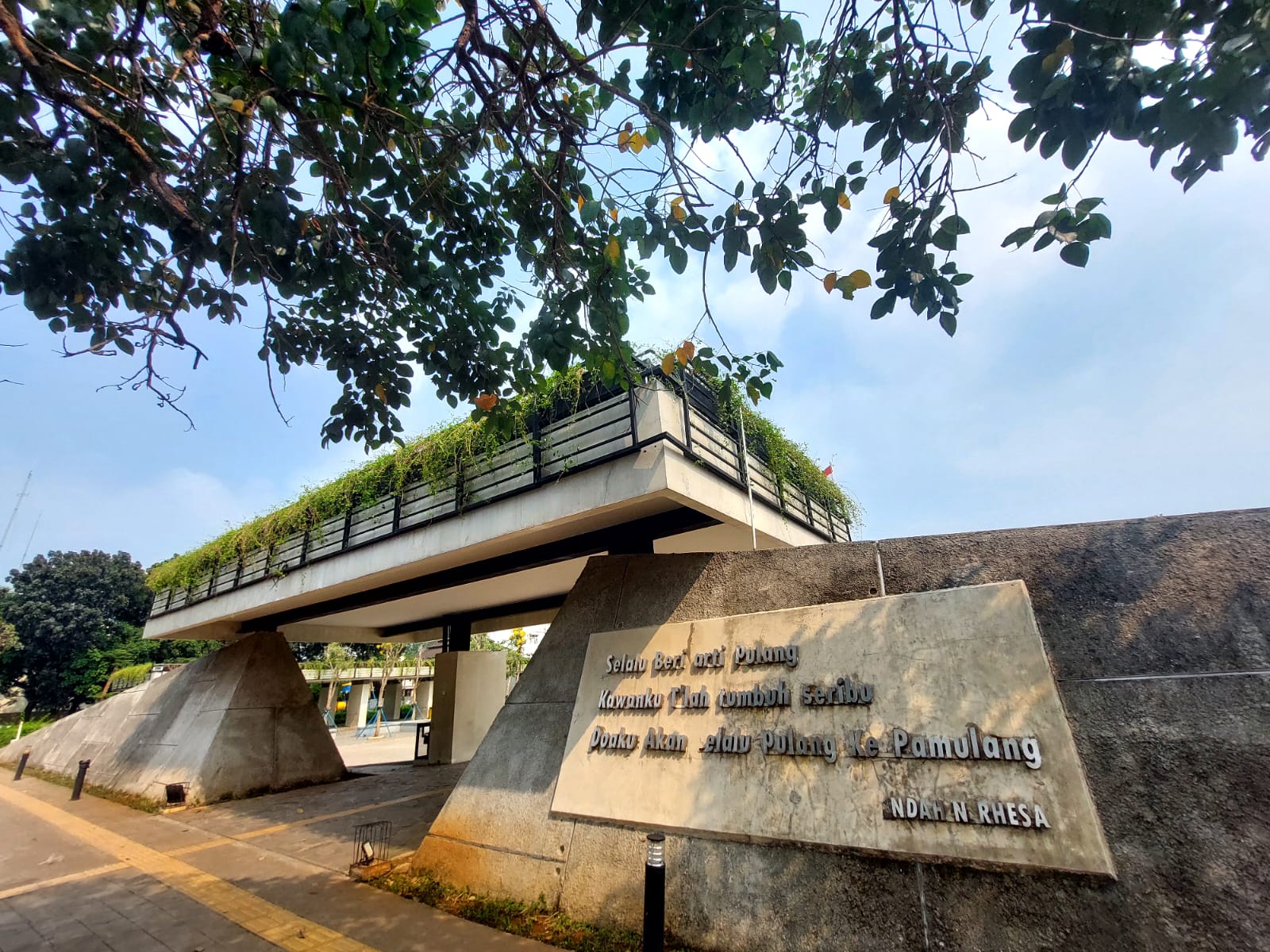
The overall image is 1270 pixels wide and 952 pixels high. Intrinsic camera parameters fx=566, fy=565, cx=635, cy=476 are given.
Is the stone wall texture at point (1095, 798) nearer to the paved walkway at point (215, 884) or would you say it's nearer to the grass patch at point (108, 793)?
the paved walkway at point (215, 884)

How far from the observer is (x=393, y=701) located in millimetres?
40906

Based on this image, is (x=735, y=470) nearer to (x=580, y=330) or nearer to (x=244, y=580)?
(x=580, y=330)

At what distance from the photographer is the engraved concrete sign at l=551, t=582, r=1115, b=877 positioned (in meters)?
3.21

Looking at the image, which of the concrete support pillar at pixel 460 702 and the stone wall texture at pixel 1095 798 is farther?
the concrete support pillar at pixel 460 702

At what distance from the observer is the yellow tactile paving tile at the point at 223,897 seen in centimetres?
445

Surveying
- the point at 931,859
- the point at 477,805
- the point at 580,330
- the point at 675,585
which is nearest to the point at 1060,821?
the point at 931,859

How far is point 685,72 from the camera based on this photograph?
12.0 ft

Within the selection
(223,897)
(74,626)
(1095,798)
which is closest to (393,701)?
(74,626)

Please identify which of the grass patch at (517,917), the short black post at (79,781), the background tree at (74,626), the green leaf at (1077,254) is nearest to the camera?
the green leaf at (1077,254)

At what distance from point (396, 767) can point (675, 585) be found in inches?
497

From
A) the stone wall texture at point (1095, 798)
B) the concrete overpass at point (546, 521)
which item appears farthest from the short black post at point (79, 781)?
the stone wall texture at point (1095, 798)

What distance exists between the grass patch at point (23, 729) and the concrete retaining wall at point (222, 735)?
12.0 m

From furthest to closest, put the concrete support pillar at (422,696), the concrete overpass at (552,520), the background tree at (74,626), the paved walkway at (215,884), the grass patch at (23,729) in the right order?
the concrete support pillar at (422,696)
the background tree at (74,626)
the grass patch at (23,729)
the concrete overpass at (552,520)
the paved walkway at (215,884)

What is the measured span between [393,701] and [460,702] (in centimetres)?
3191
